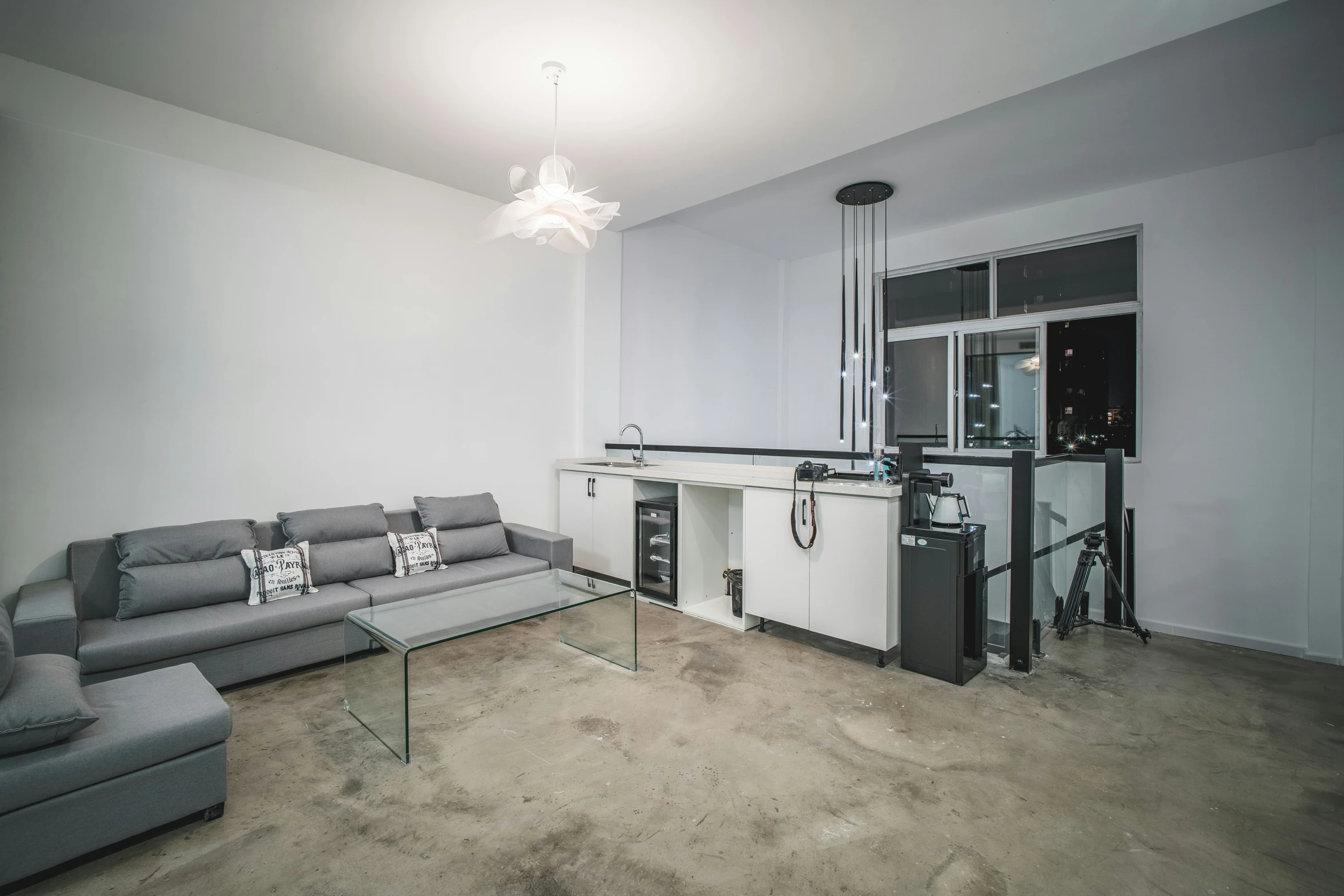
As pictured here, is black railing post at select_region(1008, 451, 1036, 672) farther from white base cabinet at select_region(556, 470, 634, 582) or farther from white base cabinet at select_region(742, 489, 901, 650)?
white base cabinet at select_region(556, 470, 634, 582)

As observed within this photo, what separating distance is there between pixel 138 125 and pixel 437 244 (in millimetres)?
1683

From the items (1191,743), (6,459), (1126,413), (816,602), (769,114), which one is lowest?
(1191,743)

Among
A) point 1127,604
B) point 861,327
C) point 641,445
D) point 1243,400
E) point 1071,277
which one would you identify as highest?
point 1071,277

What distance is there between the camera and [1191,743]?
2521mm

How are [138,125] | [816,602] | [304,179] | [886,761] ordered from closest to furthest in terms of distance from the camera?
[886,761] → [138,125] → [816,602] → [304,179]

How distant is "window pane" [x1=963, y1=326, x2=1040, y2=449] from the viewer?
5.09 meters

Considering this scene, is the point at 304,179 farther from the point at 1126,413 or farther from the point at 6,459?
the point at 1126,413

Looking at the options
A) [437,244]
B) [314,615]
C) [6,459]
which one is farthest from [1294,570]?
[6,459]

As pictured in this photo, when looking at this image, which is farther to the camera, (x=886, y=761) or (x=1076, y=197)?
(x=1076, y=197)

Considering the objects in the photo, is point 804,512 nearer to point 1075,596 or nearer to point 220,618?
point 1075,596

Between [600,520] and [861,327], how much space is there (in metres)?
3.46

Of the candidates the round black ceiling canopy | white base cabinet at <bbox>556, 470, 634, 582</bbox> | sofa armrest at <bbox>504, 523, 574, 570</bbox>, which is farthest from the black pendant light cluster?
sofa armrest at <bbox>504, 523, 574, 570</bbox>

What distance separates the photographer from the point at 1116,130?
3699mm

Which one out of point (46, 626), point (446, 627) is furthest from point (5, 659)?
point (446, 627)
